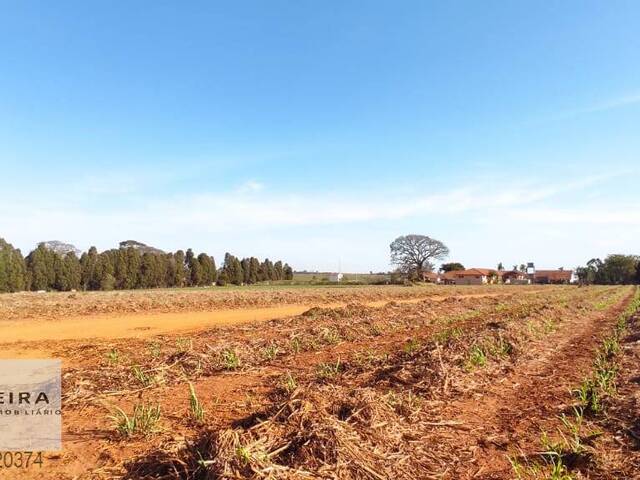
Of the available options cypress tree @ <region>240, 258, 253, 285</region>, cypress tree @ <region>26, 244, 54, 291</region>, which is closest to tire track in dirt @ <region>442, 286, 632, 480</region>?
cypress tree @ <region>26, 244, 54, 291</region>

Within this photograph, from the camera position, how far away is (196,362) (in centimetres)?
808

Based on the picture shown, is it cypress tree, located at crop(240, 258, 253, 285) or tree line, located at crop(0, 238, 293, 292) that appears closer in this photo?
tree line, located at crop(0, 238, 293, 292)

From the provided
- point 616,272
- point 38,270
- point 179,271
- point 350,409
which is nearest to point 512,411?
point 350,409

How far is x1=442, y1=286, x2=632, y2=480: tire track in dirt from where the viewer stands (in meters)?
4.06

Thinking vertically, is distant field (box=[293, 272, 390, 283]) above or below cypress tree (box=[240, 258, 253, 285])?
below

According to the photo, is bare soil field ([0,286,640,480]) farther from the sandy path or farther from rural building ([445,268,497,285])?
rural building ([445,268,497,285])

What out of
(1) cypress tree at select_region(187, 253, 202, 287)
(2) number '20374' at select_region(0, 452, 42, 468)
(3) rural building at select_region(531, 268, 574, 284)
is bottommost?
(3) rural building at select_region(531, 268, 574, 284)

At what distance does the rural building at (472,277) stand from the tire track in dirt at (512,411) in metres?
102

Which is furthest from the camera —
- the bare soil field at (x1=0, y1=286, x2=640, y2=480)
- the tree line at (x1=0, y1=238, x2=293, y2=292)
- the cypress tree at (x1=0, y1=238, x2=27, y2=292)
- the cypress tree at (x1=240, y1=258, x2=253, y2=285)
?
the cypress tree at (x1=240, y1=258, x2=253, y2=285)

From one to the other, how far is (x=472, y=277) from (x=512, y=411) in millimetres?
110499

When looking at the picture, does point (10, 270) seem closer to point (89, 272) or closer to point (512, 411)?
point (89, 272)

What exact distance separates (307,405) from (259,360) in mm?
4501

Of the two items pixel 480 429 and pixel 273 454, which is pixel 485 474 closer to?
pixel 480 429

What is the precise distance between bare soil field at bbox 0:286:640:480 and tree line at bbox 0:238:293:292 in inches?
2157
